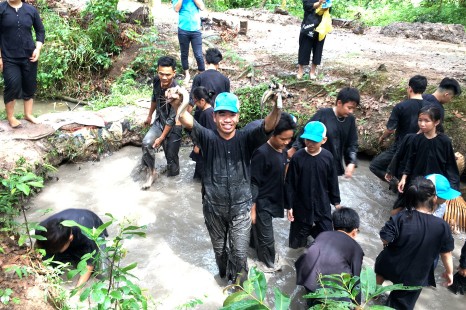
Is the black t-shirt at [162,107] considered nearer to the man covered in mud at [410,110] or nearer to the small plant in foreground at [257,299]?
the man covered in mud at [410,110]

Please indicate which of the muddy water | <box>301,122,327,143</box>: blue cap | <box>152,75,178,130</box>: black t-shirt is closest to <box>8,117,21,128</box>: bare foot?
the muddy water

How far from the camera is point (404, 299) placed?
374cm

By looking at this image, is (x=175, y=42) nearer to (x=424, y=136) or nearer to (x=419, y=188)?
(x=424, y=136)

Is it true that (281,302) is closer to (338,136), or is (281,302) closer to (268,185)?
(268,185)

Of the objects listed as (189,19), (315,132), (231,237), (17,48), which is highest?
(189,19)

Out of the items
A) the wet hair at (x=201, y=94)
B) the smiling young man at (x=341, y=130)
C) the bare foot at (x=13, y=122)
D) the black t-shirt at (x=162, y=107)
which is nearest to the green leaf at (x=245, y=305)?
the smiling young man at (x=341, y=130)

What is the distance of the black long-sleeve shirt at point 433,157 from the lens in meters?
4.74

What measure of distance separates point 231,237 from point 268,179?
72cm

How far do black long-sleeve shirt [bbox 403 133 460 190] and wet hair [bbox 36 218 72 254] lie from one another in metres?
3.78

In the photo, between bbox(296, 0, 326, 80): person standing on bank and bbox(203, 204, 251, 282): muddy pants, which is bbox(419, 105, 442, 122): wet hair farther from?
bbox(296, 0, 326, 80): person standing on bank

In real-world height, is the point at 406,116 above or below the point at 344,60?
below

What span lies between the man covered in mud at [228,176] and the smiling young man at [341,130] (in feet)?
3.94

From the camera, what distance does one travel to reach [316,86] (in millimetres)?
8188

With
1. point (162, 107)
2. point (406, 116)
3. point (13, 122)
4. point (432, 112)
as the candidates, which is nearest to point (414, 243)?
point (432, 112)
